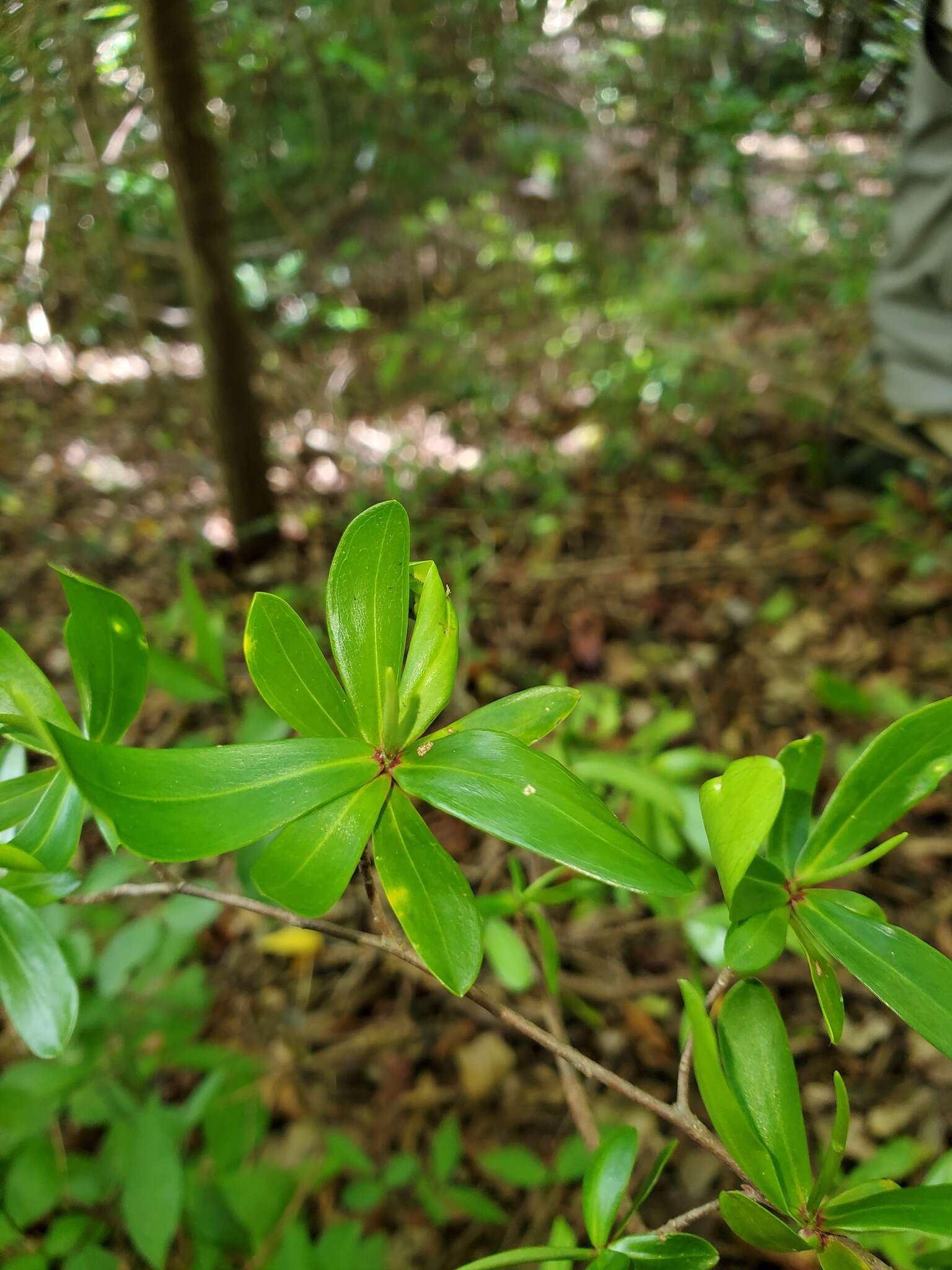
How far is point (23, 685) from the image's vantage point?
0.42 m

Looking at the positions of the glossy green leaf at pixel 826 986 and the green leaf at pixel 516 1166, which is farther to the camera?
the green leaf at pixel 516 1166

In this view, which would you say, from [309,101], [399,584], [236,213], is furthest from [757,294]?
[399,584]

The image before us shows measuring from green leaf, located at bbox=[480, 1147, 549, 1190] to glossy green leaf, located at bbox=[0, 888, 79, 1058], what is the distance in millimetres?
743

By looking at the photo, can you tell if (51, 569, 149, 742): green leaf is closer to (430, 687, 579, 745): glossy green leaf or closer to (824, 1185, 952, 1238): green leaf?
(430, 687, 579, 745): glossy green leaf

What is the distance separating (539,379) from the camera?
10.2ft

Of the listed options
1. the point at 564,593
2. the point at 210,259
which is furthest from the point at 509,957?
the point at 210,259

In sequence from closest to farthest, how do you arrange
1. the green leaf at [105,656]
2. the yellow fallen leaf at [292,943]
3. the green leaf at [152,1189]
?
the green leaf at [105,656], the green leaf at [152,1189], the yellow fallen leaf at [292,943]

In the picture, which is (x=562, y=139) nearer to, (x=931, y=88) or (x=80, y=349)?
(x=931, y=88)

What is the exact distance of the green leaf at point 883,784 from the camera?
394mm

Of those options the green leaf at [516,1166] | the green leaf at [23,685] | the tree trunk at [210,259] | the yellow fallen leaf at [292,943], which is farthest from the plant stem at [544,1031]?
the tree trunk at [210,259]

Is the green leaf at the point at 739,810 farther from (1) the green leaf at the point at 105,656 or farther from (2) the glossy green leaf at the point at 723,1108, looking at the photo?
(1) the green leaf at the point at 105,656

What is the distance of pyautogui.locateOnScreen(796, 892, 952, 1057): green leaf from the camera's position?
1.18 feet

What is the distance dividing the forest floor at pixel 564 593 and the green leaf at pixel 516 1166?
6.8 inches

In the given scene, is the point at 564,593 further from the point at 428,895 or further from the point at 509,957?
the point at 428,895
